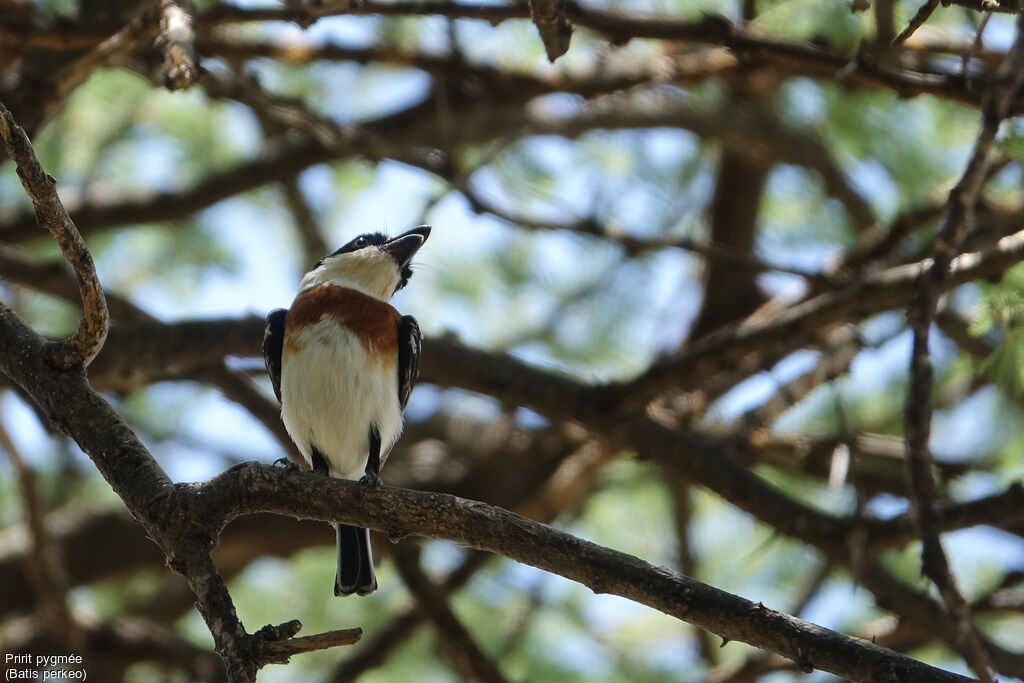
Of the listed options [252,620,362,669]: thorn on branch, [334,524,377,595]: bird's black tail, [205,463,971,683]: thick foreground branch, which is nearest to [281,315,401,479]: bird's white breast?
[334,524,377,595]: bird's black tail

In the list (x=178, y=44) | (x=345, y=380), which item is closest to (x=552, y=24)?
(x=178, y=44)

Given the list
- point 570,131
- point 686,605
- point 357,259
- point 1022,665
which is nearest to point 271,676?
point 357,259

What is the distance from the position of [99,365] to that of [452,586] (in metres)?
2.53

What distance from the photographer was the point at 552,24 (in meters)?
3.58

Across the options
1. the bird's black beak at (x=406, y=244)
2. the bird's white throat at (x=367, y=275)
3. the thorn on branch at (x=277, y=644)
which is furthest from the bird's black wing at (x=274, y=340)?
the thorn on branch at (x=277, y=644)

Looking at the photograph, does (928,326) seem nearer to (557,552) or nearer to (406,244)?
(557,552)

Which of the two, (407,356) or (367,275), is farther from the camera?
(367,275)

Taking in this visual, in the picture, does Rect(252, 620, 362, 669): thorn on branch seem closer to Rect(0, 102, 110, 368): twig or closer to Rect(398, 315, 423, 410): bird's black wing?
Rect(0, 102, 110, 368): twig

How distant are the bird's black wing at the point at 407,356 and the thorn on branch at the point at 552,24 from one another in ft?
6.27

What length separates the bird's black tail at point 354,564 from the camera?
191 inches

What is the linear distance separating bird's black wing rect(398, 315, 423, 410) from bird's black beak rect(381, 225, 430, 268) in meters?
0.62

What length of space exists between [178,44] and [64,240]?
0.93 m

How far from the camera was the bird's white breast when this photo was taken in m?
4.91

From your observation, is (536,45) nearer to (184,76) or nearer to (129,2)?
(129,2)
